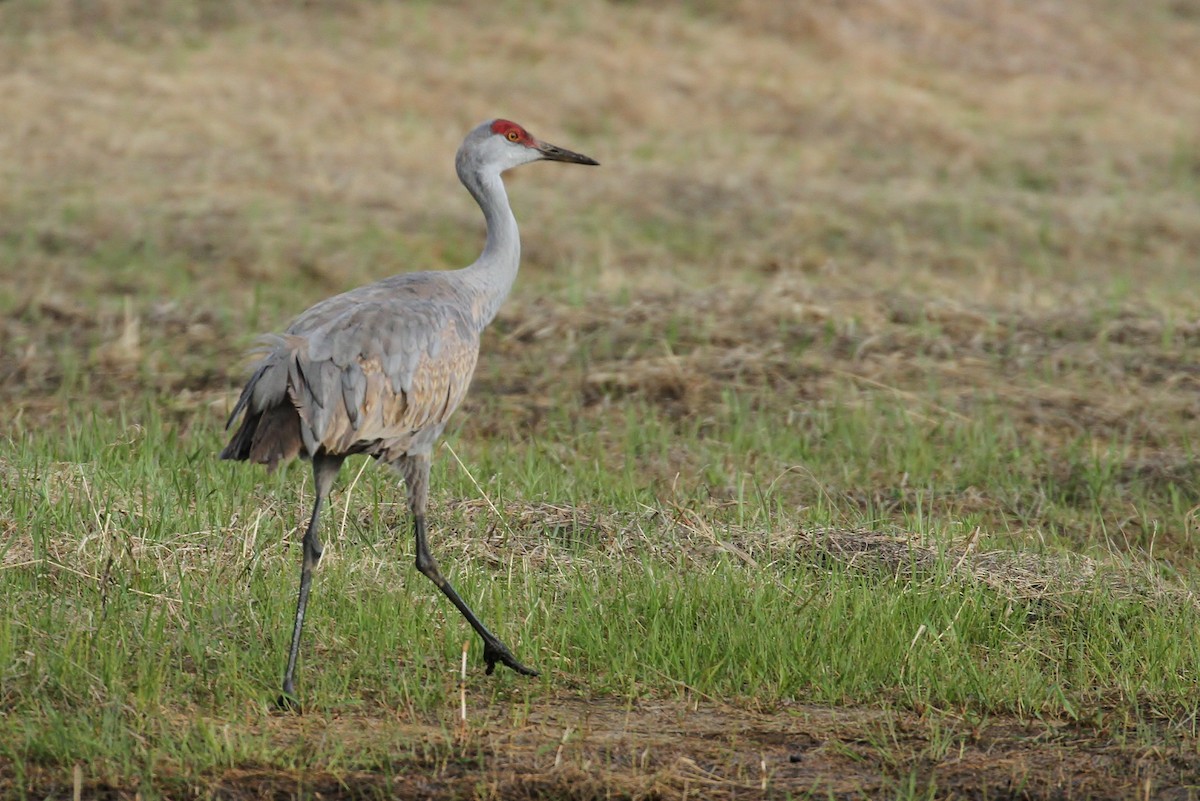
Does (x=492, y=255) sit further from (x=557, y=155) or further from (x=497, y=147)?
(x=557, y=155)

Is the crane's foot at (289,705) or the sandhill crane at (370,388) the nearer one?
the crane's foot at (289,705)

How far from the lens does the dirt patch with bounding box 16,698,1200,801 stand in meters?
3.96

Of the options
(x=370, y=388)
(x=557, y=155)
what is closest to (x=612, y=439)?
(x=557, y=155)

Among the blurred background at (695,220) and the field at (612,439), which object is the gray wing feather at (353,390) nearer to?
the field at (612,439)

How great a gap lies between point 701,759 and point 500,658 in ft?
2.67

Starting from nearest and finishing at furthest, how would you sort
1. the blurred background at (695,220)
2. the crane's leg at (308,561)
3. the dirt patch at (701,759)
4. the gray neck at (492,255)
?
the dirt patch at (701,759) < the crane's leg at (308,561) < the gray neck at (492,255) < the blurred background at (695,220)

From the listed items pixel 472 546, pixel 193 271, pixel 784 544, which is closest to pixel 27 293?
pixel 193 271

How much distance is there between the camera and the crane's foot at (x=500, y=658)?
471 cm

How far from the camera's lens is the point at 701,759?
163 inches

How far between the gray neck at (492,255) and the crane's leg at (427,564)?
57cm

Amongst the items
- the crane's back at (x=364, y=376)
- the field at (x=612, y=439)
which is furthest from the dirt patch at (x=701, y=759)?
the crane's back at (x=364, y=376)

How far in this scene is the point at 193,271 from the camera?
10.6 m

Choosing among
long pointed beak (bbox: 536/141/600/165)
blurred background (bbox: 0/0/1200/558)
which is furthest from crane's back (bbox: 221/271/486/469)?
blurred background (bbox: 0/0/1200/558)

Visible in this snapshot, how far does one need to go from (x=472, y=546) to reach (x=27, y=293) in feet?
17.4
